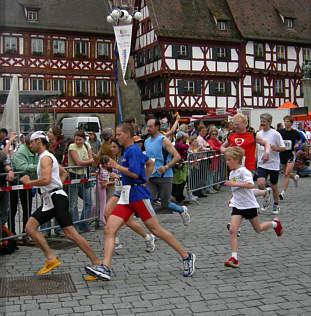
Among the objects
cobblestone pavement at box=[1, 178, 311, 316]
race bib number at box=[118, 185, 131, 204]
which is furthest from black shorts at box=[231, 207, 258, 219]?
race bib number at box=[118, 185, 131, 204]

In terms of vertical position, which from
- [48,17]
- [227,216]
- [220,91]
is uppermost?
[48,17]

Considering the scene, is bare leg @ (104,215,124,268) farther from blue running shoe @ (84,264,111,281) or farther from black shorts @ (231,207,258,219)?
black shorts @ (231,207,258,219)

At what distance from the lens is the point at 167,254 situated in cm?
758

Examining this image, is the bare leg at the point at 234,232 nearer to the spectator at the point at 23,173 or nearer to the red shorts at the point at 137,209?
the red shorts at the point at 137,209

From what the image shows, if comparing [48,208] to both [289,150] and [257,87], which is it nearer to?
[289,150]

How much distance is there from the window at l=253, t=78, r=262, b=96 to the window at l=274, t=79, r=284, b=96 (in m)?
1.50

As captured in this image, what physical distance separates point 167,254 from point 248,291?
2.00 meters

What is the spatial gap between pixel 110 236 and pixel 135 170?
79 centimetres

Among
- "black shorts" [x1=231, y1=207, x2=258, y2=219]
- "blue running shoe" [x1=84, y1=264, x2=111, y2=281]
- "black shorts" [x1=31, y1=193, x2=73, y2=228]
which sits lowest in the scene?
"blue running shoe" [x1=84, y1=264, x2=111, y2=281]

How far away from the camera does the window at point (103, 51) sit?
43656mm

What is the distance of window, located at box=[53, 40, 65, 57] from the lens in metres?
42.3

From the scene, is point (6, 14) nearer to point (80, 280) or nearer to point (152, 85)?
point (152, 85)

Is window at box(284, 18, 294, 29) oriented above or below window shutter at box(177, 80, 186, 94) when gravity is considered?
above

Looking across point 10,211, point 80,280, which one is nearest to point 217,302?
point 80,280
